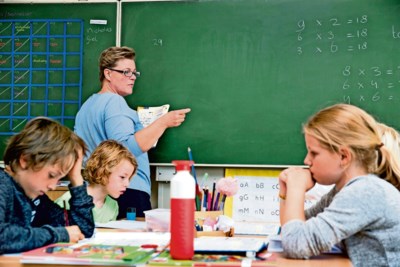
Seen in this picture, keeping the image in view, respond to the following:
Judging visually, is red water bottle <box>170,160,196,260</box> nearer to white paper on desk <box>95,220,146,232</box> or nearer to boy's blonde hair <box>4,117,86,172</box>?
boy's blonde hair <box>4,117,86,172</box>

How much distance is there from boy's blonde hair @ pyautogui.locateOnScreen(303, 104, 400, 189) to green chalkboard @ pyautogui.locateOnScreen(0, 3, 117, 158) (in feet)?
8.54

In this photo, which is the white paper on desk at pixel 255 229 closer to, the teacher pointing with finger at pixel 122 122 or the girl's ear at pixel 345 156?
the girl's ear at pixel 345 156

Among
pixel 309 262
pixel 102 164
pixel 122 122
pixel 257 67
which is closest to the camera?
pixel 309 262

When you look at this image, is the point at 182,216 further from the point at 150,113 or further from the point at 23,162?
the point at 150,113

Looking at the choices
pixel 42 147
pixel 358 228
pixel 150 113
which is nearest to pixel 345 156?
pixel 358 228

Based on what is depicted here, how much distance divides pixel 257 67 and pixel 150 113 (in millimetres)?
773

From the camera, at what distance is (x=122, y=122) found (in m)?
3.09

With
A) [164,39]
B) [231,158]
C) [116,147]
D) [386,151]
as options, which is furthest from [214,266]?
[164,39]

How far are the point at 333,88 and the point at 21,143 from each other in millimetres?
2476

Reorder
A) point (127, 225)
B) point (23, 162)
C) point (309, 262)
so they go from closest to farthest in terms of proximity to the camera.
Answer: point (309, 262) → point (23, 162) → point (127, 225)

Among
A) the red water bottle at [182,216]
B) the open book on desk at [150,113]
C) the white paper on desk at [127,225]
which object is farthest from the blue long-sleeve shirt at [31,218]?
the open book on desk at [150,113]

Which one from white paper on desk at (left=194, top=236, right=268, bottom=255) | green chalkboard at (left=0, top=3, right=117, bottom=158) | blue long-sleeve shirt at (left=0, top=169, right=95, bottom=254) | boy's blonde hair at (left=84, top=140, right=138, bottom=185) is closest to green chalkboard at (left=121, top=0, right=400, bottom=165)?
green chalkboard at (left=0, top=3, right=117, bottom=158)

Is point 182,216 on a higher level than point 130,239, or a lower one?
higher

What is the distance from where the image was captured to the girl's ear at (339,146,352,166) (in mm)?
1503
